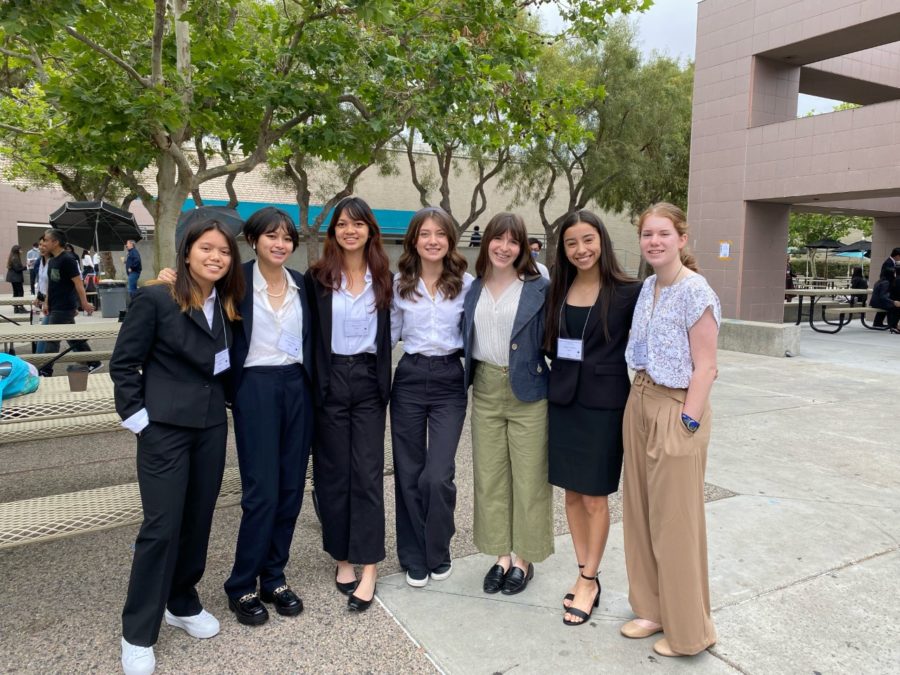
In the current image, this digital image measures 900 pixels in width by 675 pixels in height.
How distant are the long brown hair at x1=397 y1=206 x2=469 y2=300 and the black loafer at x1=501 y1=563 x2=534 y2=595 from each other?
1.34 m

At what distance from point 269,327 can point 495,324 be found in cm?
100

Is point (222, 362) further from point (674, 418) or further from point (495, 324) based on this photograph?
point (674, 418)

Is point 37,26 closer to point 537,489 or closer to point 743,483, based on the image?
point 537,489

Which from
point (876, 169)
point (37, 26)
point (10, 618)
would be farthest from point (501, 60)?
point (876, 169)

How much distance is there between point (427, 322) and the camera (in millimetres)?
3123

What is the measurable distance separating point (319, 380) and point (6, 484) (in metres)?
3.10

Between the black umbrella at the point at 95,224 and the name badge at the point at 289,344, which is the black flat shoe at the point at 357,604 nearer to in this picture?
the name badge at the point at 289,344

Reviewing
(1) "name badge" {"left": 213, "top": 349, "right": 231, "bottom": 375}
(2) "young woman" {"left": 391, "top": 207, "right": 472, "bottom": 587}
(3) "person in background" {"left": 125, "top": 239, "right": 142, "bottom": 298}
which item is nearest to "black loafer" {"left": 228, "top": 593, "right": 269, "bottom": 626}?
(2) "young woman" {"left": 391, "top": 207, "right": 472, "bottom": 587}

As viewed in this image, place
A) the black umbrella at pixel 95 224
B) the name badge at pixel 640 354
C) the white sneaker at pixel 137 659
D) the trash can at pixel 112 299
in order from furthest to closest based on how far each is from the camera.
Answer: the trash can at pixel 112 299 → the black umbrella at pixel 95 224 → the name badge at pixel 640 354 → the white sneaker at pixel 137 659

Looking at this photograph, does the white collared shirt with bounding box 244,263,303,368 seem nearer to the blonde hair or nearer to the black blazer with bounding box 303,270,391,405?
the black blazer with bounding box 303,270,391,405

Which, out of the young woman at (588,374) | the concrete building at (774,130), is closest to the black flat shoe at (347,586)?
the young woman at (588,374)

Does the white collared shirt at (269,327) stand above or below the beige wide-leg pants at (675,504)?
above

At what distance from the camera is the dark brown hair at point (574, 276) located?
2.84 meters

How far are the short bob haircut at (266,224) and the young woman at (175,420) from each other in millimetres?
165
